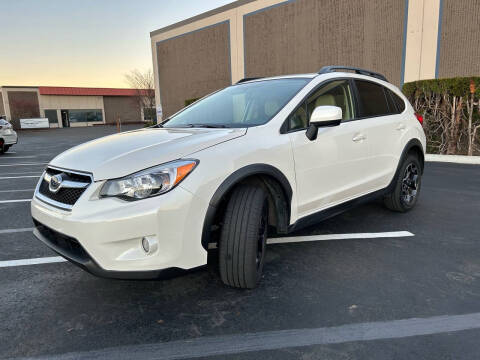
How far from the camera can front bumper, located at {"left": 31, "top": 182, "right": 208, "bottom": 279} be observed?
2.12m

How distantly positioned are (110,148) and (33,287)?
1.31m

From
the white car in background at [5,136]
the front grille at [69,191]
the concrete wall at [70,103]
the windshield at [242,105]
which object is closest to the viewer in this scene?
the front grille at [69,191]

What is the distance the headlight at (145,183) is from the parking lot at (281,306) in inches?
34.0

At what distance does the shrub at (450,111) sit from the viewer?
936cm

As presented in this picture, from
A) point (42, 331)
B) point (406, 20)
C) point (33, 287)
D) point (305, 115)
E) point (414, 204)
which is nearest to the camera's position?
point (42, 331)

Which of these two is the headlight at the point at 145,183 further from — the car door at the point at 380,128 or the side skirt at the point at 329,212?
the car door at the point at 380,128

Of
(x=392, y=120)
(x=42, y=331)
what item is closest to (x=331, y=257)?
(x=392, y=120)

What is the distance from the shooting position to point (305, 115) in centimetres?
312

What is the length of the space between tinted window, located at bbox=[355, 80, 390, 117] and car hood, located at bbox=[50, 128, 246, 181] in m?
1.76

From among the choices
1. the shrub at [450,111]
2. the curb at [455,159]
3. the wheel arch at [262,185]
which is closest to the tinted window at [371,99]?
the wheel arch at [262,185]

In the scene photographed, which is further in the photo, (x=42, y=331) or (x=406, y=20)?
(x=406, y=20)

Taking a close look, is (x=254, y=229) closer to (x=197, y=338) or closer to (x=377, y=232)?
(x=197, y=338)

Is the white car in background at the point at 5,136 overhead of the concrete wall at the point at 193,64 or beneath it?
beneath

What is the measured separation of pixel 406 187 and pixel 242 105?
2.47 meters
